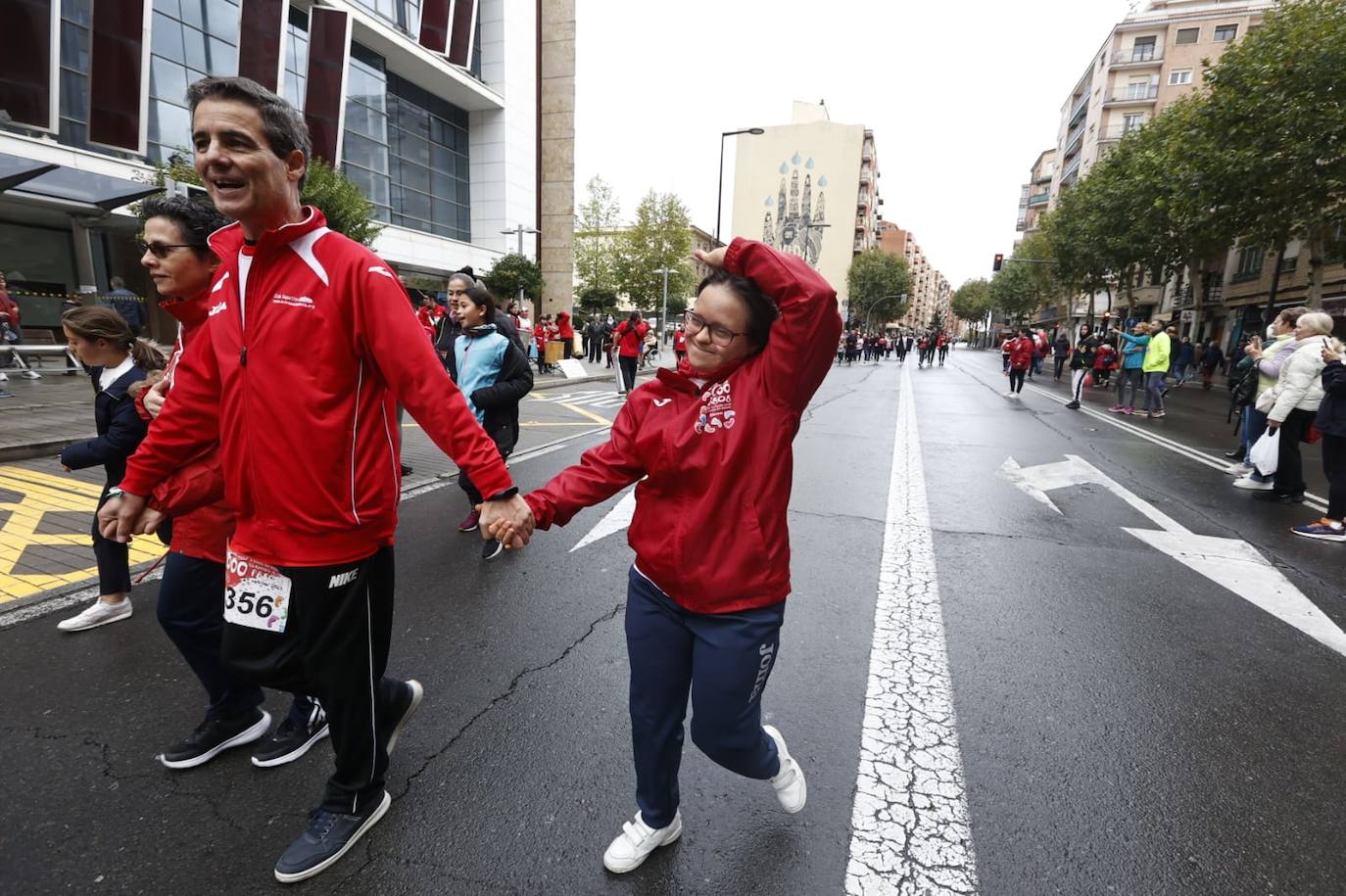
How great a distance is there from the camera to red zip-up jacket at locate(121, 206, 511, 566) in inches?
68.4

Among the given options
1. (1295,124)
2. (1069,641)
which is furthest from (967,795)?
(1295,124)

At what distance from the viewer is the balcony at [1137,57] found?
55.0 meters

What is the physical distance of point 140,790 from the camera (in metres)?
2.22

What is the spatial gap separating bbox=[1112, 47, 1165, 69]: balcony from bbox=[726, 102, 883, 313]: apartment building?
31229mm

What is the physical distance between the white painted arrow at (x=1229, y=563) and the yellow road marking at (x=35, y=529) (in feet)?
23.4

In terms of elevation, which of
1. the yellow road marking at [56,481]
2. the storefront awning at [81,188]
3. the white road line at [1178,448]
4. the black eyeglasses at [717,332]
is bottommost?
the yellow road marking at [56,481]

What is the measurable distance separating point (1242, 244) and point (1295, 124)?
6468 mm

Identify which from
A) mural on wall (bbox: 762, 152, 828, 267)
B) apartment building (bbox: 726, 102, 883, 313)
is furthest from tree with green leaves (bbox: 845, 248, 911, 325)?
mural on wall (bbox: 762, 152, 828, 267)

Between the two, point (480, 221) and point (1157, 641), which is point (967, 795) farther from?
point (480, 221)

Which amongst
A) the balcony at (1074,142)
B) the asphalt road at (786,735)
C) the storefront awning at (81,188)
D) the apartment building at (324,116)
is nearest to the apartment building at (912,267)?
the balcony at (1074,142)

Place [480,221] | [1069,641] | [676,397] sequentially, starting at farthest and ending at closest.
A: [480,221] → [1069,641] → [676,397]

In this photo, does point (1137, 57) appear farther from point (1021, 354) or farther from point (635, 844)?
point (635, 844)

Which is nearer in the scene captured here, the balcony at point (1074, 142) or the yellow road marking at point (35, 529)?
the yellow road marking at point (35, 529)

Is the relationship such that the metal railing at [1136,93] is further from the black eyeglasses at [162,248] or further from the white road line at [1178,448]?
the black eyeglasses at [162,248]
